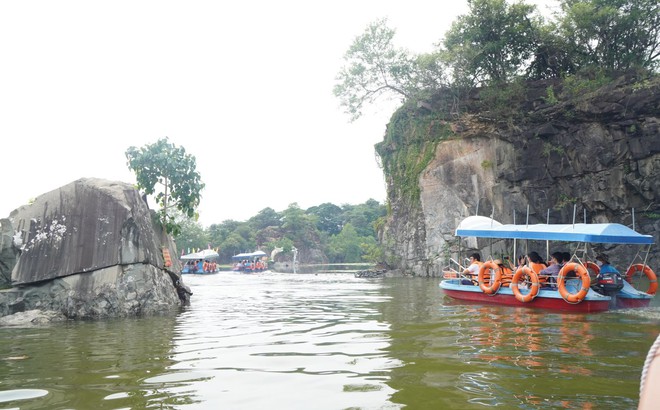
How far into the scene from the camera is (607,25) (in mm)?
26656

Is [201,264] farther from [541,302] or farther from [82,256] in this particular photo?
[541,302]

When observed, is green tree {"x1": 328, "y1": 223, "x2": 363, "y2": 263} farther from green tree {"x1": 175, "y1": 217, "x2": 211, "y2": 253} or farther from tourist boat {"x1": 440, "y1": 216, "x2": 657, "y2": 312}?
tourist boat {"x1": 440, "y1": 216, "x2": 657, "y2": 312}

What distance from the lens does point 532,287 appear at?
11883 millimetres

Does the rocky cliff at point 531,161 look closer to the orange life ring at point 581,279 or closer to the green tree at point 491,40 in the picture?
the green tree at point 491,40

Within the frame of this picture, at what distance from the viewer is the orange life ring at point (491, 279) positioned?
12.9 metres

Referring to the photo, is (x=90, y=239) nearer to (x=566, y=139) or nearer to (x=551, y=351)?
(x=551, y=351)

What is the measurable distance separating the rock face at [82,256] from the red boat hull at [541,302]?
300 inches

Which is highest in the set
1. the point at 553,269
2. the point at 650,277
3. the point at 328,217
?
the point at 328,217

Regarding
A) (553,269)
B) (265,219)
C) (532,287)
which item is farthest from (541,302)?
(265,219)

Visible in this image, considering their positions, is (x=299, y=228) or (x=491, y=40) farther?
(x=299, y=228)

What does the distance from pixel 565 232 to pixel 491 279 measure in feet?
6.95

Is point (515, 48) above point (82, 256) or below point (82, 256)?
above

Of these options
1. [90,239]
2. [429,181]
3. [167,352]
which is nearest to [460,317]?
[167,352]

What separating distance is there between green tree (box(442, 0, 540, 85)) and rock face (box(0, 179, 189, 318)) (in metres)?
22.3
